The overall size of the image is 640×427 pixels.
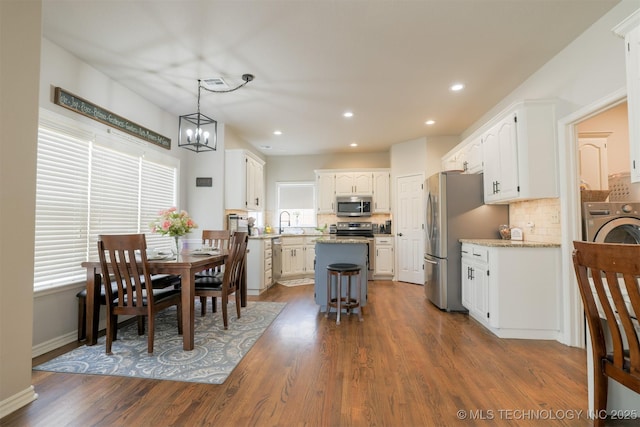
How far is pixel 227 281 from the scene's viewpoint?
310 centimetres

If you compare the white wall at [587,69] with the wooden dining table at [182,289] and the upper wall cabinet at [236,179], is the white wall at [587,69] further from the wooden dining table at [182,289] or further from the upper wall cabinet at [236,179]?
the upper wall cabinet at [236,179]

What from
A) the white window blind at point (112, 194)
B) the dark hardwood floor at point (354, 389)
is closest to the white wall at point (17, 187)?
the dark hardwood floor at point (354, 389)

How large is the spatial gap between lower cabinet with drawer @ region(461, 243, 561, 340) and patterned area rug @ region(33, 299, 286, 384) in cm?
241

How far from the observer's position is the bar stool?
337 centimetres

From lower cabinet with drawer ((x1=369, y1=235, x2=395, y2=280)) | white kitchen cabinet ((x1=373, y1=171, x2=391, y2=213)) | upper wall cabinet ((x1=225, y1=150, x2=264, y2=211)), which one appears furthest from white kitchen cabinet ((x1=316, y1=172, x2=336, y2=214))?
upper wall cabinet ((x1=225, y1=150, x2=264, y2=211))

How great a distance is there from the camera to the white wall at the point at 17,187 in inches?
66.4

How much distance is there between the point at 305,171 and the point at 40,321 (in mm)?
5172

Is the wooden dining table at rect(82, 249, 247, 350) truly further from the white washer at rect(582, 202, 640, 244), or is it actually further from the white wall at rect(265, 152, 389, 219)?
the white wall at rect(265, 152, 389, 219)

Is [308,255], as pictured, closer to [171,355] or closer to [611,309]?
[171,355]

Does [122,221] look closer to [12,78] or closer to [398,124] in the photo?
[12,78]

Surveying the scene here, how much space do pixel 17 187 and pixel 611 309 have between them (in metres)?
3.22

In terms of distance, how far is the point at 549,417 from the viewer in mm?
1657

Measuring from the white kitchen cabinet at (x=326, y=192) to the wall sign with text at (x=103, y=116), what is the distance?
3.19m

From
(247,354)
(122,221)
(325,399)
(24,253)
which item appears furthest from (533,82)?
(122,221)
